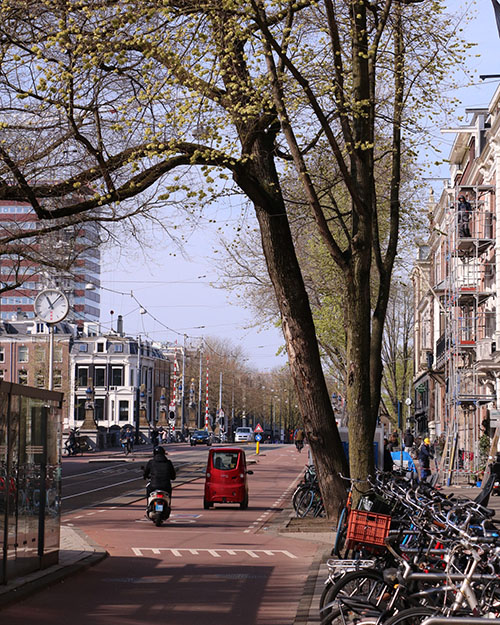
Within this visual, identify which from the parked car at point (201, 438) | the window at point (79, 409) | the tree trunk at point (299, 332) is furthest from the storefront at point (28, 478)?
the window at point (79, 409)

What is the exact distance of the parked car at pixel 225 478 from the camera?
27578mm

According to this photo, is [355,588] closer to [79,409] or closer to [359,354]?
[359,354]

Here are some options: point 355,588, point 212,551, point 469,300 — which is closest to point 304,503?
point 212,551

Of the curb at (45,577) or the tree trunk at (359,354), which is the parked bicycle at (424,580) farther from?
the tree trunk at (359,354)

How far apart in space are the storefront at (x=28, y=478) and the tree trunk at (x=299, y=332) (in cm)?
622

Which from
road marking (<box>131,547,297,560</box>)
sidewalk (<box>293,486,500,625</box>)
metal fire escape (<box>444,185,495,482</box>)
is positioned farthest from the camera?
metal fire escape (<box>444,185,495,482</box>)

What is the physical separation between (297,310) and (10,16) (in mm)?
7610

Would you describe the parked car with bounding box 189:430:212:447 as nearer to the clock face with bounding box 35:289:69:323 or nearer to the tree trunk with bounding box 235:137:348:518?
the clock face with bounding box 35:289:69:323

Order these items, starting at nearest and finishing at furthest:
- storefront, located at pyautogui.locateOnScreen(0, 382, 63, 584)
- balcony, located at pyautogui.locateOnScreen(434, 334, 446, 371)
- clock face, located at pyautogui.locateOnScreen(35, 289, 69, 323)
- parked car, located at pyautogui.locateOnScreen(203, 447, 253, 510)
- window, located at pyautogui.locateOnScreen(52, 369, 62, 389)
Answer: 1. storefront, located at pyautogui.locateOnScreen(0, 382, 63, 584)
2. clock face, located at pyautogui.locateOnScreen(35, 289, 69, 323)
3. parked car, located at pyautogui.locateOnScreen(203, 447, 253, 510)
4. balcony, located at pyautogui.locateOnScreen(434, 334, 446, 371)
5. window, located at pyautogui.locateOnScreen(52, 369, 62, 389)

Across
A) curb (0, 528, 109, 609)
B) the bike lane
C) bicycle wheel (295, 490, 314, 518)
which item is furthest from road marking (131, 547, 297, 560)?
bicycle wheel (295, 490, 314, 518)

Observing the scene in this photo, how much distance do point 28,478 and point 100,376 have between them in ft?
366

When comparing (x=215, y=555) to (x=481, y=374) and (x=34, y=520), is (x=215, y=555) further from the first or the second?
(x=481, y=374)

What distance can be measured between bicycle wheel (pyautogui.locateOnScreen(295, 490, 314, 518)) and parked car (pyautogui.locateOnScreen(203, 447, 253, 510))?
477 centimetres

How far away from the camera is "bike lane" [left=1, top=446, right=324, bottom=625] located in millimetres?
10727
